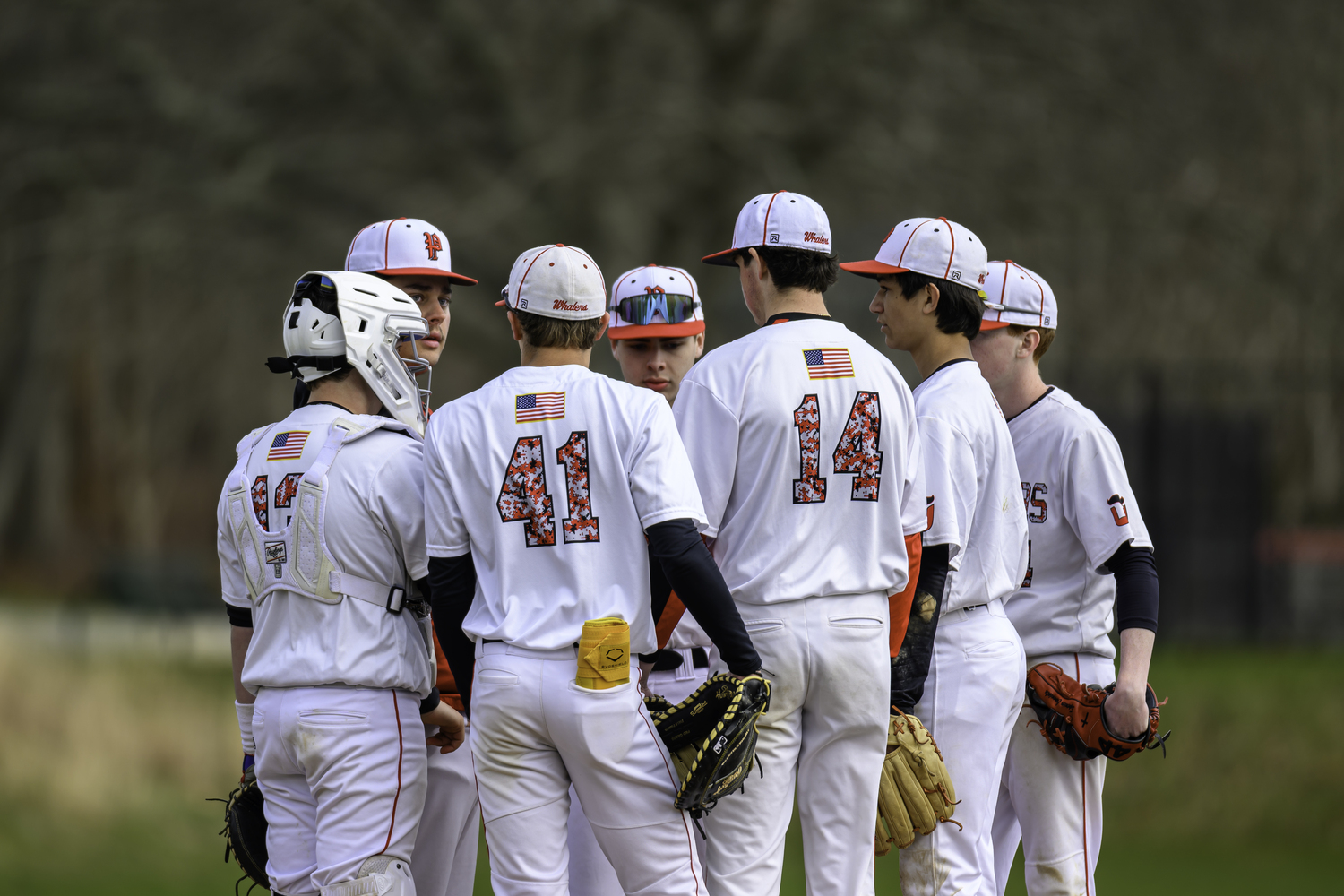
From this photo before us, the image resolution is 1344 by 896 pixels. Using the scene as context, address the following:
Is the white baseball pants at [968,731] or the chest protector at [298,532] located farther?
the white baseball pants at [968,731]

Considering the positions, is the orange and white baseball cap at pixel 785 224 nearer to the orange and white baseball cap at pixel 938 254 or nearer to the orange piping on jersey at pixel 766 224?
the orange piping on jersey at pixel 766 224

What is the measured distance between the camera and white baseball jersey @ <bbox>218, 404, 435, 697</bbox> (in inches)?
168

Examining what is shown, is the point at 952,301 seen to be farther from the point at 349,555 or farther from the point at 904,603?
the point at 349,555

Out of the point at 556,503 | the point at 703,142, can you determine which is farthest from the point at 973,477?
the point at 703,142

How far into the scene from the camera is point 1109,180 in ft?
52.0

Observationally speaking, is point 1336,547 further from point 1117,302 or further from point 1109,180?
point 1117,302

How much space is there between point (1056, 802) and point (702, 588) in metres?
1.91

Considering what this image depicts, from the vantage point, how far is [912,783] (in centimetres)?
449

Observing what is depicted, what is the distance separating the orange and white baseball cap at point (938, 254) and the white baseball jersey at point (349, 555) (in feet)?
5.34

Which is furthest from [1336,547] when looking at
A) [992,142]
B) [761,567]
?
[761,567]

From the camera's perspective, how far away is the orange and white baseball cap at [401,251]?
5.49 meters

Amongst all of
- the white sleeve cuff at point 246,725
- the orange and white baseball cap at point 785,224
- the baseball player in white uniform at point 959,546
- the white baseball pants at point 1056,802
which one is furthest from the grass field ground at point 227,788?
the orange and white baseball cap at point 785,224

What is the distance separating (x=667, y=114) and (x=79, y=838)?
28.7 feet

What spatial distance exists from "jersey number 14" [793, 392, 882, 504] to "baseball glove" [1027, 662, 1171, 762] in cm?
118
